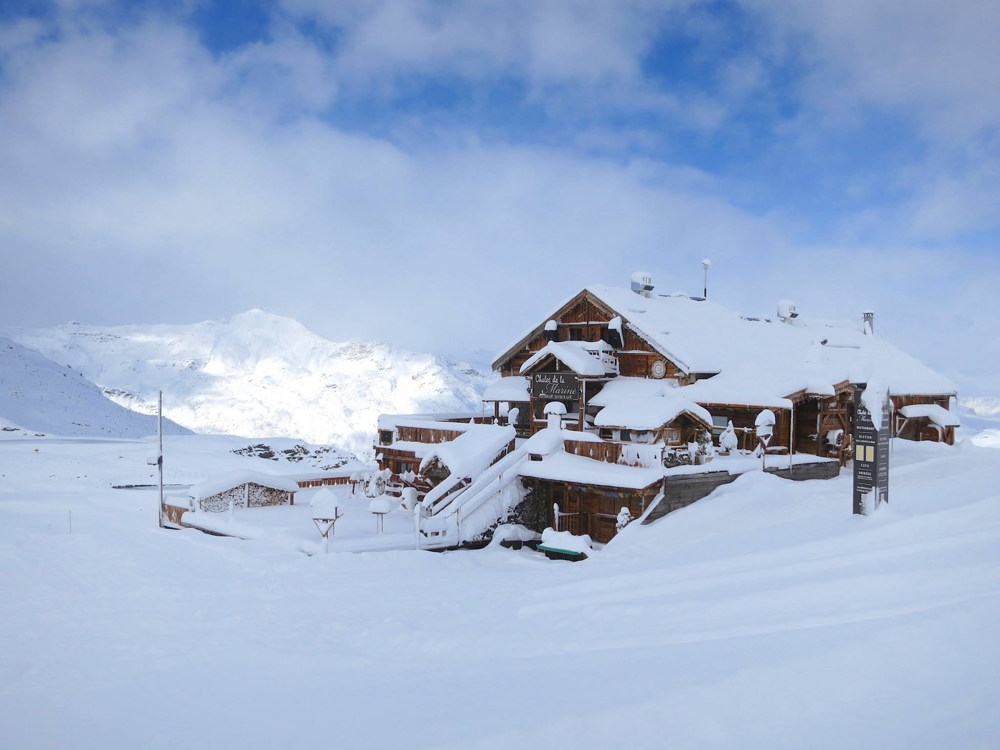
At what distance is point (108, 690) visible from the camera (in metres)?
10.0

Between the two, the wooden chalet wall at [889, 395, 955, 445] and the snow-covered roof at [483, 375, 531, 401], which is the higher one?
the snow-covered roof at [483, 375, 531, 401]

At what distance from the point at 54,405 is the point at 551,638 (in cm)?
5034

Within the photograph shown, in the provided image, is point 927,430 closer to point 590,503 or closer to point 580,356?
point 580,356

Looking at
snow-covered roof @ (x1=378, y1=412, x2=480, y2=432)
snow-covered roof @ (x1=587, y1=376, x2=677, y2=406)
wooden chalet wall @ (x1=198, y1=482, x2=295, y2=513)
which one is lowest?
wooden chalet wall @ (x1=198, y1=482, x2=295, y2=513)

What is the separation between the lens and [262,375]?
466ft

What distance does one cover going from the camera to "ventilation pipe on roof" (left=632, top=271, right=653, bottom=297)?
31.9 meters

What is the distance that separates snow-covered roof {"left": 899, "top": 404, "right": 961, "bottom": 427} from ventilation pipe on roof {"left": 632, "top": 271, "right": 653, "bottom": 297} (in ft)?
40.8

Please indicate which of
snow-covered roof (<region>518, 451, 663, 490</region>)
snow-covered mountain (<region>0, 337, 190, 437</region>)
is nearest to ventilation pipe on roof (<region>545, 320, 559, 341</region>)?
snow-covered roof (<region>518, 451, 663, 490</region>)

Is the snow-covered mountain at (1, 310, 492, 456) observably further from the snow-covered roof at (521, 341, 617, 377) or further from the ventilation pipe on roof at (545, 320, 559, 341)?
the snow-covered roof at (521, 341, 617, 377)

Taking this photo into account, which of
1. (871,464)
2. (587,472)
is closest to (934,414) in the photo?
(587,472)

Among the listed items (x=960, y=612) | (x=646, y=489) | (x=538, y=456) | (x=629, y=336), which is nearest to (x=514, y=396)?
(x=629, y=336)

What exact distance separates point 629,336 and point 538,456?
7.59 meters

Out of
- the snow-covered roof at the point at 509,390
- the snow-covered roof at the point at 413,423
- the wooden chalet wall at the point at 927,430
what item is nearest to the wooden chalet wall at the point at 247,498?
the snow-covered roof at the point at 413,423

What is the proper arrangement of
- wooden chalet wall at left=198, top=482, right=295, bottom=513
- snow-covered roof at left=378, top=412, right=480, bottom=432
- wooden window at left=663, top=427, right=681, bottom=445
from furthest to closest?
1. snow-covered roof at left=378, top=412, right=480, bottom=432
2. wooden chalet wall at left=198, top=482, right=295, bottom=513
3. wooden window at left=663, top=427, right=681, bottom=445
